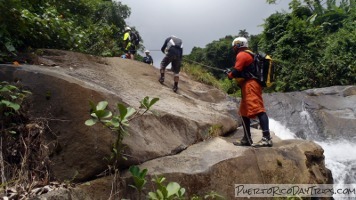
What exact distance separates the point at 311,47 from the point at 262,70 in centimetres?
1472

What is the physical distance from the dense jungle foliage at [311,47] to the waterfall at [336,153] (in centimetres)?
608

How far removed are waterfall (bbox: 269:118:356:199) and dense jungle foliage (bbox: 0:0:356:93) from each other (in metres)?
3.77

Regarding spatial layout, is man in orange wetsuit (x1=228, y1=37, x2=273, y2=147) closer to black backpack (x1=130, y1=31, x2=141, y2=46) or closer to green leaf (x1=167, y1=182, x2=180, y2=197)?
green leaf (x1=167, y1=182, x2=180, y2=197)

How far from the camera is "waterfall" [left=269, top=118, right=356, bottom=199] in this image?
8444 millimetres

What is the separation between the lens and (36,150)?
4523 mm

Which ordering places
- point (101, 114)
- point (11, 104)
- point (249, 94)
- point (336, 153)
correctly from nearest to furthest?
point (101, 114)
point (11, 104)
point (249, 94)
point (336, 153)

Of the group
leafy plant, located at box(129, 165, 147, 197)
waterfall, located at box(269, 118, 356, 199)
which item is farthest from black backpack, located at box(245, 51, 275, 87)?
waterfall, located at box(269, 118, 356, 199)

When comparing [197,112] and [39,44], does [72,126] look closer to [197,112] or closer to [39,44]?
[197,112]

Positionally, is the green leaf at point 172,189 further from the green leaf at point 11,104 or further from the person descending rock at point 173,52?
the person descending rock at point 173,52

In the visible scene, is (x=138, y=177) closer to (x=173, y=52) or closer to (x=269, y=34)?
(x=173, y=52)

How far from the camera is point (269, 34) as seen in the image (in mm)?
21781

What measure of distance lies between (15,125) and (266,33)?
1884 centimetres

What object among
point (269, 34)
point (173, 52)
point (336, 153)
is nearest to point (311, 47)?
point (269, 34)

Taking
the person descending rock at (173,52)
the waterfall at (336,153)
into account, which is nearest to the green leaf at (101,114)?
the person descending rock at (173,52)
